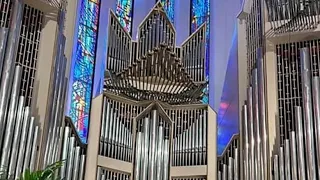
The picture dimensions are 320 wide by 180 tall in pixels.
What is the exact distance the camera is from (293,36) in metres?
13.7

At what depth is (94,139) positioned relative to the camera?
13055mm

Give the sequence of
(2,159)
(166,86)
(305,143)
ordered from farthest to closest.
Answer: (166,86)
(305,143)
(2,159)

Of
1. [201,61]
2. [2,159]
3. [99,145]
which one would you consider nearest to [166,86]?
[201,61]

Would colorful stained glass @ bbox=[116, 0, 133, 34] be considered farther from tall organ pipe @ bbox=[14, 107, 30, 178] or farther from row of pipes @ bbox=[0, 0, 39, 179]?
tall organ pipe @ bbox=[14, 107, 30, 178]

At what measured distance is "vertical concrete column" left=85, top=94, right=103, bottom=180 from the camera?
12703 millimetres

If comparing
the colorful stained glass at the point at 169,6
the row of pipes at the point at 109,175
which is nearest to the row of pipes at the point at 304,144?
the row of pipes at the point at 109,175

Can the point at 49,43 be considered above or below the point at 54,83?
above

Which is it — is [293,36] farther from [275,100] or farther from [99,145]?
[99,145]

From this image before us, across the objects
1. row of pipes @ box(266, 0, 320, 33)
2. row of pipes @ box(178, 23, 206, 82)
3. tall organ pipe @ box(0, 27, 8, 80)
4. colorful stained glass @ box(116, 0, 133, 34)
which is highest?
colorful stained glass @ box(116, 0, 133, 34)

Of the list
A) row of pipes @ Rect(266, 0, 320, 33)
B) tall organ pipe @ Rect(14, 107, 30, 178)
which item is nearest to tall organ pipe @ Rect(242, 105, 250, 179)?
row of pipes @ Rect(266, 0, 320, 33)

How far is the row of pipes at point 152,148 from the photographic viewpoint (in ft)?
43.0

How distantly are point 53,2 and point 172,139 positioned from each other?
391 cm

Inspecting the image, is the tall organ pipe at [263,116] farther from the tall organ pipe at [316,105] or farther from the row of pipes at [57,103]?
the row of pipes at [57,103]

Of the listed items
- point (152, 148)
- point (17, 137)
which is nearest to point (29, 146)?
point (17, 137)
